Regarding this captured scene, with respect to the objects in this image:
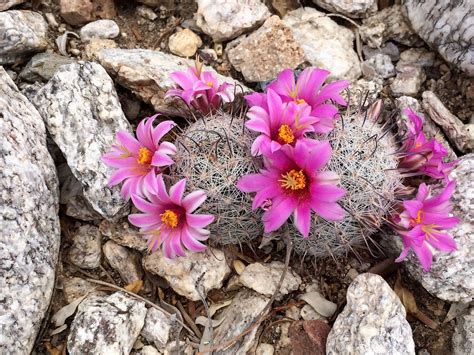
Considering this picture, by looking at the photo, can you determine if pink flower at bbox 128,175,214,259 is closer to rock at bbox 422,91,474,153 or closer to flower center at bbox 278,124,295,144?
flower center at bbox 278,124,295,144

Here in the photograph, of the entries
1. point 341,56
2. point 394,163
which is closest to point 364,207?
point 394,163

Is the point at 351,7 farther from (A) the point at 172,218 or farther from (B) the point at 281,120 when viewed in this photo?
(A) the point at 172,218

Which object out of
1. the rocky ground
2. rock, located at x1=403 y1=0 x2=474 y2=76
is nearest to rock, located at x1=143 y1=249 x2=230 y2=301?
the rocky ground

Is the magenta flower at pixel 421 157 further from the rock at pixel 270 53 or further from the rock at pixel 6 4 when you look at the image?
the rock at pixel 6 4

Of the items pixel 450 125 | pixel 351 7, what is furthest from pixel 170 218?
pixel 351 7

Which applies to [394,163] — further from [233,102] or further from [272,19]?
[272,19]

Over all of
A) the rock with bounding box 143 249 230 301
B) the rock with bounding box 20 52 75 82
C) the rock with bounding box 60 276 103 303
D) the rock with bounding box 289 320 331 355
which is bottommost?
the rock with bounding box 60 276 103 303
